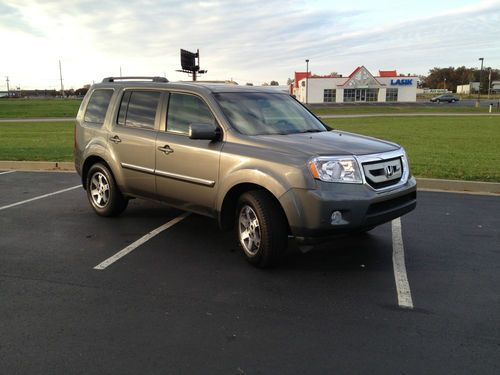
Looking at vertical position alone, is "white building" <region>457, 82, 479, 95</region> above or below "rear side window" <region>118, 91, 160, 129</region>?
above

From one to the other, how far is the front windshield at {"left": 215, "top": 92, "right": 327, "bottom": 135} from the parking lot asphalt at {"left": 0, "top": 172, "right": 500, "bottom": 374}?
1421 mm

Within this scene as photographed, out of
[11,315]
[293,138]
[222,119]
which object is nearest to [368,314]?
[293,138]

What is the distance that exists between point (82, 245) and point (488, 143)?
14.2 meters

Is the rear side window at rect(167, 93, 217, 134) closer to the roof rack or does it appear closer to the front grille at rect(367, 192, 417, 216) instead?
the roof rack

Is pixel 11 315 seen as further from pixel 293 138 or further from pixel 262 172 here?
pixel 293 138

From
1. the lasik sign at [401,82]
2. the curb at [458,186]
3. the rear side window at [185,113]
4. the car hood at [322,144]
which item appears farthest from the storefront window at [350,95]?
the car hood at [322,144]

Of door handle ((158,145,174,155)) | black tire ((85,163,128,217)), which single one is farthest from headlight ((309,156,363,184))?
black tire ((85,163,128,217))

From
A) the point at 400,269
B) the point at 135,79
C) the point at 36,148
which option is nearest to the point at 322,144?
the point at 400,269

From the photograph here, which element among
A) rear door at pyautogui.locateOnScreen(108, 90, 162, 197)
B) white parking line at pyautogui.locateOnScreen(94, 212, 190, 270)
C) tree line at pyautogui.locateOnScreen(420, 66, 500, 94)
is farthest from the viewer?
tree line at pyautogui.locateOnScreen(420, 66, 500, 94)

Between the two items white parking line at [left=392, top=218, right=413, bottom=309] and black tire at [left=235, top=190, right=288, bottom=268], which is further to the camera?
black tire at [left=235, top=190, right=288, bottom=268]

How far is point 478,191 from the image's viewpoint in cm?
857

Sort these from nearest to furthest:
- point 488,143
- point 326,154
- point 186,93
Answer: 1. point 326,154
2. point 186,93
3. point 488,143

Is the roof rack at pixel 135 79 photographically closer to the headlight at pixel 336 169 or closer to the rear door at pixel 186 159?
the rear door at pixel 186 159

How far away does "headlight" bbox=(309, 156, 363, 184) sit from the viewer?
14.2ft
